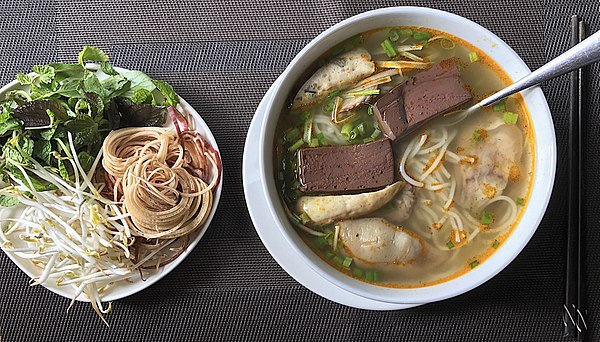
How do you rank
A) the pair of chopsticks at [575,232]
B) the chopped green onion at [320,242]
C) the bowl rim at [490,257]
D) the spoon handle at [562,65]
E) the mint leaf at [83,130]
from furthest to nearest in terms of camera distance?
the pair of chopsticks at [575,232] < the mint leaf at [83,130] < the chopped green onion at [320,242] < the bowl rim at [490,257] < the spoon handle at [562,65]

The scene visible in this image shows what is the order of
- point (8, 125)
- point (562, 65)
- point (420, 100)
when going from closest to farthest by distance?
1. point (562, 65)
2. point (420, 100)
3. point (8, 125)

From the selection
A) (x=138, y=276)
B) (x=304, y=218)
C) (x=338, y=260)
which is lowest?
(x=138, y=276)

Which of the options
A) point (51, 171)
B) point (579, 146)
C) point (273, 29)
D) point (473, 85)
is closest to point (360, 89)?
point (473, 85)

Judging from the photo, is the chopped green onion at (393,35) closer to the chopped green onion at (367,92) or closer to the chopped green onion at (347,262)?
the chopped green onion at (367,92)

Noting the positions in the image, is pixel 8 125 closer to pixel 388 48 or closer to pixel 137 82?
pixel 137 82

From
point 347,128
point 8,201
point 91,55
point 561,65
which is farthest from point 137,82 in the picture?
point 561,65

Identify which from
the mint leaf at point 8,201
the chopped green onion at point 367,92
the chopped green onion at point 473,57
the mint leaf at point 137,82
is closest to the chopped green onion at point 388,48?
the chopped green onion at point 367,92
